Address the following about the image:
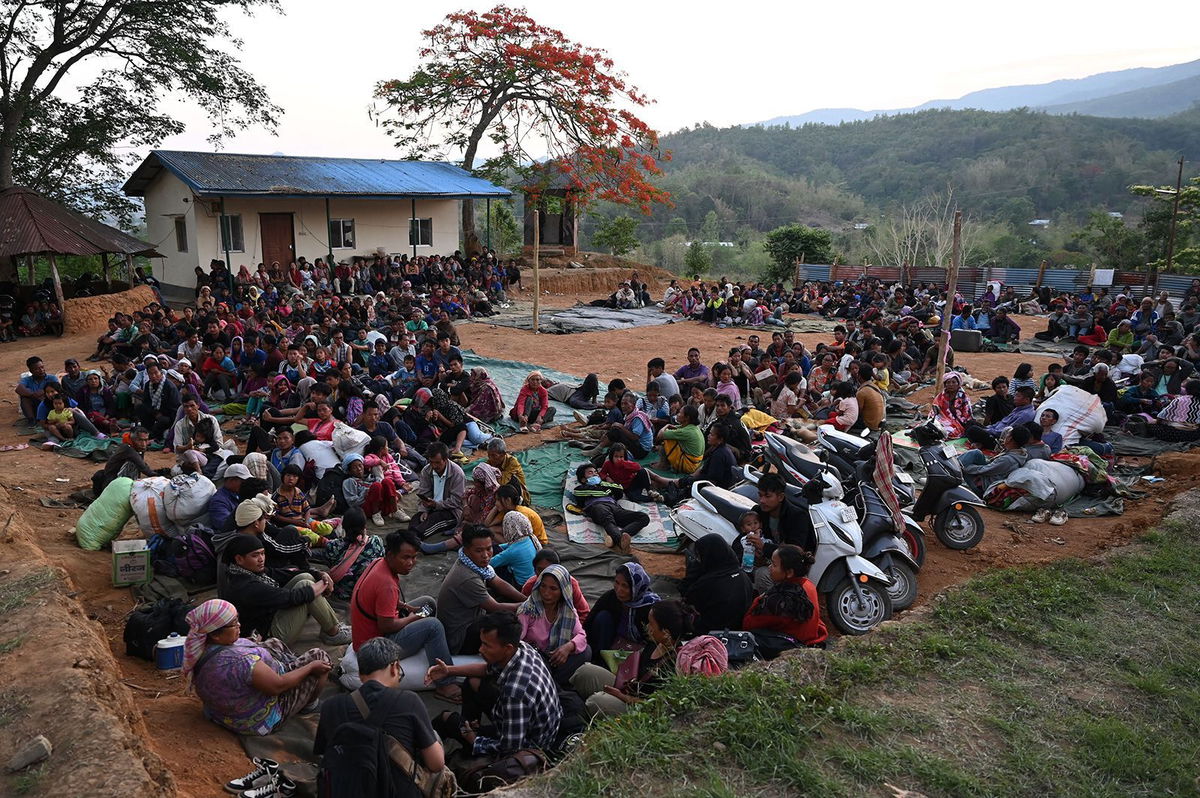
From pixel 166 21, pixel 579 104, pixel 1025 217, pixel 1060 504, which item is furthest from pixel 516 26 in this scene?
pixel 1025 217

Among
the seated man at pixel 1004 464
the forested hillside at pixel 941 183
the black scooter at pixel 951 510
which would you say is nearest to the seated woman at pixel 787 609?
the black scooter at pixel 951 510

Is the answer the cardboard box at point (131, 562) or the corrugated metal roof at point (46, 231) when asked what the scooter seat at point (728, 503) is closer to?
the cardboard box at point (131, 562)

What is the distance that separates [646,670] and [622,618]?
58cm

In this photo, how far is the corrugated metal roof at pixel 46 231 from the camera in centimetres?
1609

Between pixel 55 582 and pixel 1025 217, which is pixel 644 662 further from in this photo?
pixel 1025 217

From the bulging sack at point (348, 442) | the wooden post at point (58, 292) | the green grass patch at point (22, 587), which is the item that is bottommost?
the green grass patch at point (22, 587)

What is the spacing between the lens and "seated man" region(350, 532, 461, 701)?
485 centimetres

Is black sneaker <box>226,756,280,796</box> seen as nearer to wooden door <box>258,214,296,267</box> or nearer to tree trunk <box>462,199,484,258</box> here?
wooden door <box>258,214,296,267</box>

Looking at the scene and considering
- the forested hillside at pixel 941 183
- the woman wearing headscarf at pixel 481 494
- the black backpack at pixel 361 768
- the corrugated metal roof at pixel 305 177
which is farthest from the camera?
the forested hillside at pixel 941 183

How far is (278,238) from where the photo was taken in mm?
22594

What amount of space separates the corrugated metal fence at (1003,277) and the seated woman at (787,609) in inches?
963

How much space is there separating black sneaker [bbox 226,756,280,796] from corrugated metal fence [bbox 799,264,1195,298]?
26985 millimetres

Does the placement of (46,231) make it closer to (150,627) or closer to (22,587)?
(22,587)

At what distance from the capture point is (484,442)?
10.1 m
